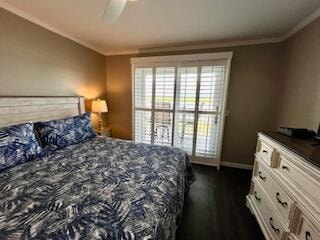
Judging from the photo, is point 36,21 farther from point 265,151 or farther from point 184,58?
point 265,151

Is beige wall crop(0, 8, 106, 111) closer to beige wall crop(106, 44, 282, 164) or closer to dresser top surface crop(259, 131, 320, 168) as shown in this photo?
beige wall crop(106, 44, 282, 164)

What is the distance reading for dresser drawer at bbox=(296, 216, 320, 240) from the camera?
90cm

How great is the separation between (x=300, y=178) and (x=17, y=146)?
2.42 m

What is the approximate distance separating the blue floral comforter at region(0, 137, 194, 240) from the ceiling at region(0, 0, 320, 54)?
5.63 ft

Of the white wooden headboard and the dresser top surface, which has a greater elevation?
the white wooden headboard

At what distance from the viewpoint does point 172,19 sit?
2111 millimetres

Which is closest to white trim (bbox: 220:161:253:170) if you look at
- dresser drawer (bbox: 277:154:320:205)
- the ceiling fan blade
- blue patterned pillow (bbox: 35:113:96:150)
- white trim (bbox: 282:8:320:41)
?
dresser drawer (bbox: 277:154:320:205)

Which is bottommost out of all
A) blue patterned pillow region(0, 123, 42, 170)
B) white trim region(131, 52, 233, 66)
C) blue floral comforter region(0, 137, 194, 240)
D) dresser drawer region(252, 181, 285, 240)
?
dresser drawer region(252, 181, 285, 240)

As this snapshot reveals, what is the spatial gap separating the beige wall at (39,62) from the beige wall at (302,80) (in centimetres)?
348

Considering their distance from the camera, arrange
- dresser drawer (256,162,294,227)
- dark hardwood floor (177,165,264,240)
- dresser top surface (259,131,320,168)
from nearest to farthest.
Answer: dresser top surface (259,131,320,168) → dresser drawer (256,162,294,227) → dark hardwood floor (177,165,264,240)

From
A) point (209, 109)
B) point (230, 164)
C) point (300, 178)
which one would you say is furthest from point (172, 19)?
point (230, 164)

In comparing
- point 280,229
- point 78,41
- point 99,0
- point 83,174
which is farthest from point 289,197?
point 78,41

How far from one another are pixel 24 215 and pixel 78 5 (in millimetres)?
2053

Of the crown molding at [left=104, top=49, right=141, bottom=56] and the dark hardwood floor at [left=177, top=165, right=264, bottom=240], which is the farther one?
the crown molding at [left=104, top=49, right=141, bottom=56]
